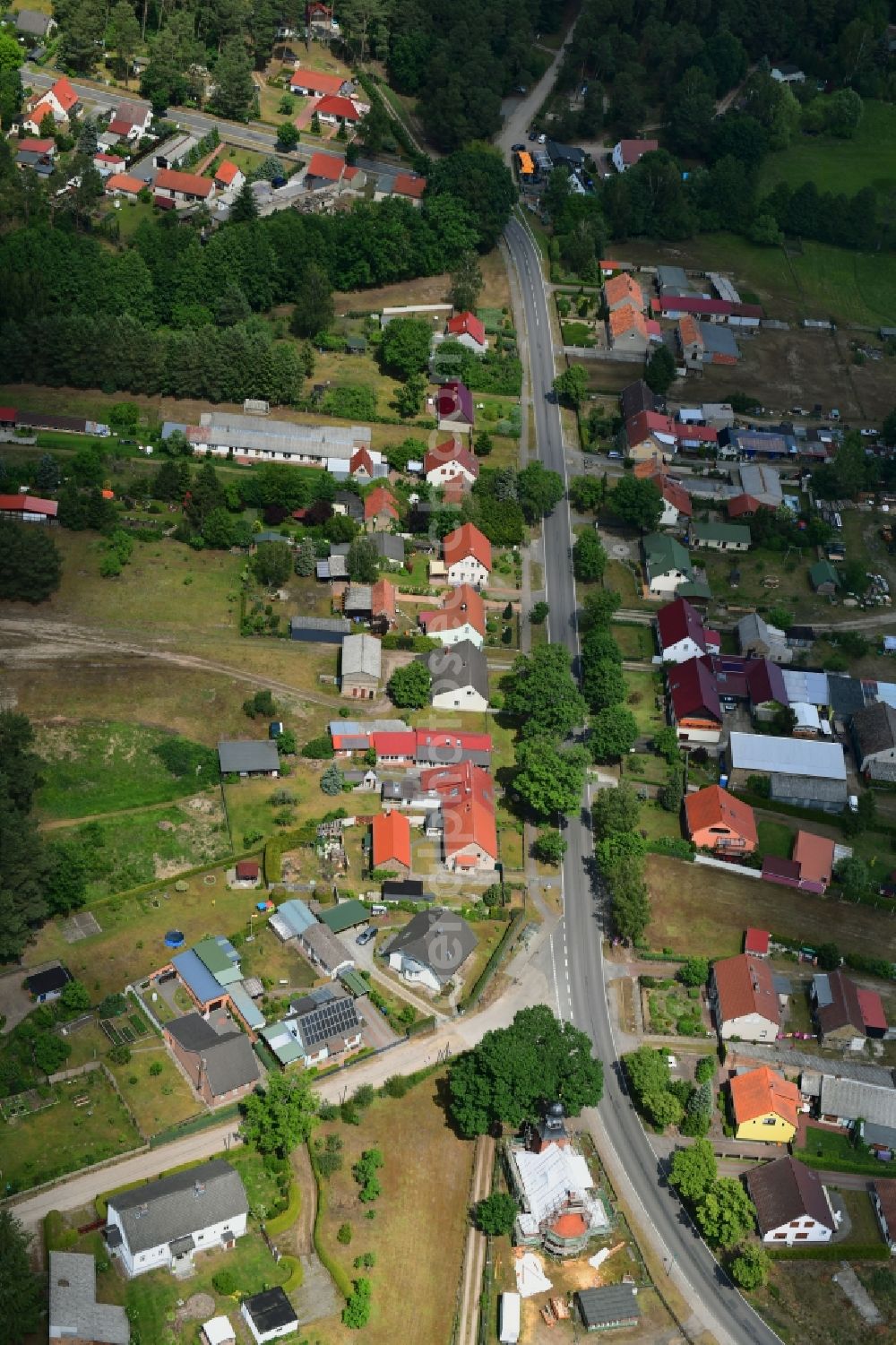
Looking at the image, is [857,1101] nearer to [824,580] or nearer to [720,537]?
[824,580]

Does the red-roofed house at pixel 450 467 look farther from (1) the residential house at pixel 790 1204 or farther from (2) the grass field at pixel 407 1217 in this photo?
(1) the residential house at pixel 790 1204

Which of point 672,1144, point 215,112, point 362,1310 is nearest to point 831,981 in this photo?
point 672,1144

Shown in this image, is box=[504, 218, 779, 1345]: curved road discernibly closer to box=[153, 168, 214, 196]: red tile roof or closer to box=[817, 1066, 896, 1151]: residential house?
box=[817, 1066, 896, 1151]: residential house

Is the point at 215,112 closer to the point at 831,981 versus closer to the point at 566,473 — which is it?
the point at 566,473

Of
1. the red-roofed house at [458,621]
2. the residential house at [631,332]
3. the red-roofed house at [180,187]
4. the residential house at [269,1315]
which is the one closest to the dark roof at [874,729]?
the red-roofed house at [458,621]

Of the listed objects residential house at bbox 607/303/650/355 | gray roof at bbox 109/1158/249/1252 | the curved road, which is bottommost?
the curved road

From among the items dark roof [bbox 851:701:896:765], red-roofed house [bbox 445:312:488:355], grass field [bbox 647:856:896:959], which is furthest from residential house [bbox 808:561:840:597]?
red-roofed house [bbox 445:312:488:355]
